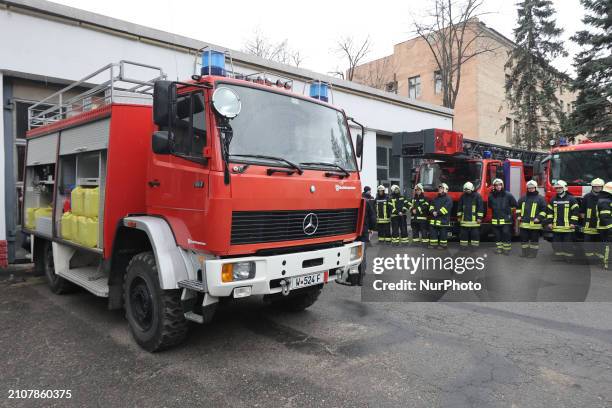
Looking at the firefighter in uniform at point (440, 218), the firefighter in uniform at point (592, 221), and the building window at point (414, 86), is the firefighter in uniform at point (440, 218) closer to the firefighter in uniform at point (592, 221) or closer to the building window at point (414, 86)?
the firefighter in uniform at point (592, 221)

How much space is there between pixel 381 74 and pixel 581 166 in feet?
80.1

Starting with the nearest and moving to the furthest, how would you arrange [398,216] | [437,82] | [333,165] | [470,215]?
[333,165] < [470,215] < [398,216] < [437,82]

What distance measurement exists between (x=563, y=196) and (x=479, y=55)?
67.8 ft

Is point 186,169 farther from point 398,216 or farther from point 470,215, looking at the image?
point 398,216

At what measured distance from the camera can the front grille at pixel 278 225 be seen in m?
3.48

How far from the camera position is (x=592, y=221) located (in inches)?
328

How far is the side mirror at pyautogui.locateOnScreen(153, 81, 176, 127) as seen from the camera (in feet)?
11.6

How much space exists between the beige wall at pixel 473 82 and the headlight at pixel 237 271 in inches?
1013

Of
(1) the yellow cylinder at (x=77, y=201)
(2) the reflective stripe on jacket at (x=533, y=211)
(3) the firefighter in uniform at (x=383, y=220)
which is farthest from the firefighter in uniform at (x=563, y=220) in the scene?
(1) the yellow cylinder at (x=77, y=201)

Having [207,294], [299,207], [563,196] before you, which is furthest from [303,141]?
[563,196]

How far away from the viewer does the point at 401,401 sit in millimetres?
3047

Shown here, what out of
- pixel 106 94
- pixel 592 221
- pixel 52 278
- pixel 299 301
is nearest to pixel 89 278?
pixel 52 278

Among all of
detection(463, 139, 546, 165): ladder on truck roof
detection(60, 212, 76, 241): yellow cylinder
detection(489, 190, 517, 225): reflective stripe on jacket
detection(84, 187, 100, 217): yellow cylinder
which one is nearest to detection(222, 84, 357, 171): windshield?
detection(84, 187, 100, 217): yellow cylinder

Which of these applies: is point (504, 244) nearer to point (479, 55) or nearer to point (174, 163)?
point (174, 163)
